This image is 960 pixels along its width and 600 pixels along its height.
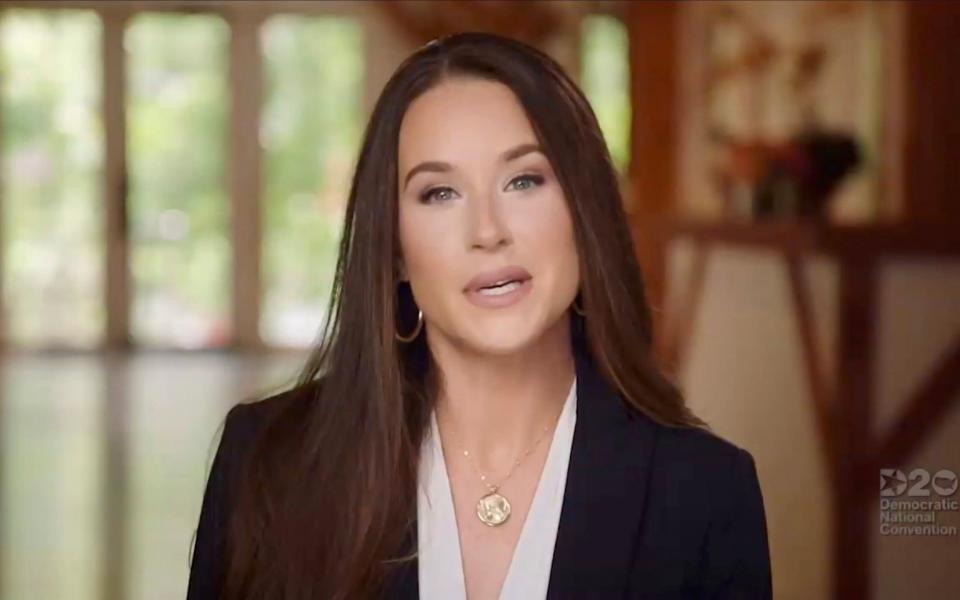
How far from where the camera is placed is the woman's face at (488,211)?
1222mm

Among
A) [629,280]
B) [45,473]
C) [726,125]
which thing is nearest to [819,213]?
[726,125]

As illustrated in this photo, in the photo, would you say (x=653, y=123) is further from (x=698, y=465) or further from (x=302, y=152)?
(x=302, y=152)

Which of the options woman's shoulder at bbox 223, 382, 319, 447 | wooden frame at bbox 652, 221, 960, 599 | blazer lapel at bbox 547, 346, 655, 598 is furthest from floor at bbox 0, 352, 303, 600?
wooden frame at bbox 652, 221, 960, 599

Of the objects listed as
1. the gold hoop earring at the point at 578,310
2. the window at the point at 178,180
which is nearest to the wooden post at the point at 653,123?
the gold hoop earring at the point at 578,310

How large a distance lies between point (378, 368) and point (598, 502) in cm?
24

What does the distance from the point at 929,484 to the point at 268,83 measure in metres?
6.14

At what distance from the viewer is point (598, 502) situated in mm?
1253

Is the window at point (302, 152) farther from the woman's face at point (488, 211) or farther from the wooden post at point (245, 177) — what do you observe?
the woman's face at point (488, 211)

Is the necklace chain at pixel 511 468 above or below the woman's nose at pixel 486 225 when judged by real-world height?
below

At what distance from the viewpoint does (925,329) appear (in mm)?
2564

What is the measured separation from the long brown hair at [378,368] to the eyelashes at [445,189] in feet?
0.08

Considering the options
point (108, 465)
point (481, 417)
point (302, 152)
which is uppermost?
point (302, 152)

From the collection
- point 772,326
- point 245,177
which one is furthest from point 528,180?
point 245,177

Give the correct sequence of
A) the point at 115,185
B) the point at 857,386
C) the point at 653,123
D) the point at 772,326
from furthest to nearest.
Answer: the point at 115,185, the point at 653,123, the point at 772,326, the point at 857,386
